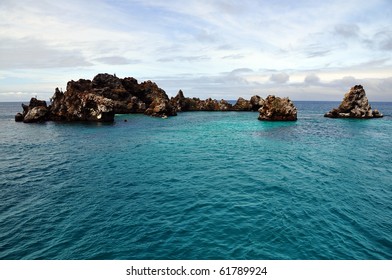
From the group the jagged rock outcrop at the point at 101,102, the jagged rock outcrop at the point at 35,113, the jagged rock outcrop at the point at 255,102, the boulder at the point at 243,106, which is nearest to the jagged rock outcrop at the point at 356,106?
the jagged rock outcrop at the point at 255,102

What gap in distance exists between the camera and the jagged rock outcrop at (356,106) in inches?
4063

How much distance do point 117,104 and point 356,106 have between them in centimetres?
10998

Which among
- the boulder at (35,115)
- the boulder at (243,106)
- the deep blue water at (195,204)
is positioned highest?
the boulder at (243,106)

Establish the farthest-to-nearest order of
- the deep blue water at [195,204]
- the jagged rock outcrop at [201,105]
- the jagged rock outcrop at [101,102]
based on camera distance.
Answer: the jagged rock outcrop at [201,105], the jagged rock outcrop at [101,102], the deep blue water at [195,204]

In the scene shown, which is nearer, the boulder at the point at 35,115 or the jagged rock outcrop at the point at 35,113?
the boulder at the point at 35,115

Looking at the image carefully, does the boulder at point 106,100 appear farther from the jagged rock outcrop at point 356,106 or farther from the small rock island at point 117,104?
the jagged rock outcrop at point 356,106

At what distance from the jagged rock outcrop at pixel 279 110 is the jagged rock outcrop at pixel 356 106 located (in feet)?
93.0

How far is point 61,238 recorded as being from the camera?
18.2 m

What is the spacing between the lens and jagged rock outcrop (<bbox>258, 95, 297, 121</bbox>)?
314ft

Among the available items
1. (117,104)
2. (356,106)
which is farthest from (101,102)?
(356,106)

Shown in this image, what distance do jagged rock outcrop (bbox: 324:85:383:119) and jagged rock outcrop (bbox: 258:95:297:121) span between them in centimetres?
2834

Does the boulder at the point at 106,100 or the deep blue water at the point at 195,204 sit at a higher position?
the boulder at the point at 106,100

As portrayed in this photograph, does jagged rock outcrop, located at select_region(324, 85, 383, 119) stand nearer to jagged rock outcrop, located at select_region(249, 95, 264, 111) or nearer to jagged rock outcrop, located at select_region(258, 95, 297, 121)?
jagged rock outcrop, located at select_region(258, 95, 297, 121)

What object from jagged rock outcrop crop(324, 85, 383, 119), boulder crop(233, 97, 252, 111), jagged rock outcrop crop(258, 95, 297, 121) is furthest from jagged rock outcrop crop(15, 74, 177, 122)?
jagged rock outcrop crop(324, 85, 383, 119)
